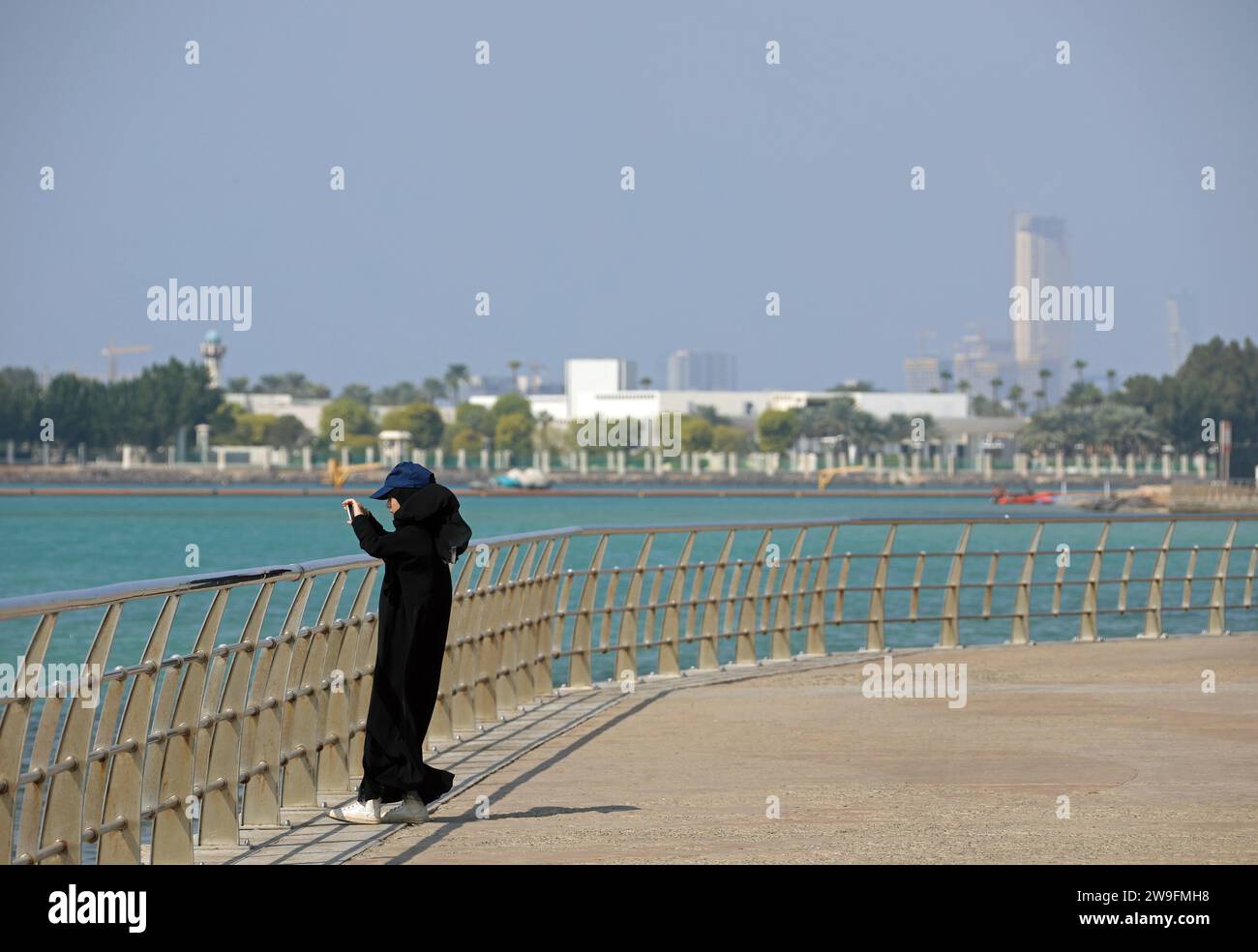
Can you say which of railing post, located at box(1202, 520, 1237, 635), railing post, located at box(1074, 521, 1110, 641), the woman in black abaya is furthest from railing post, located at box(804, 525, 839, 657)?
the woman in black abaya

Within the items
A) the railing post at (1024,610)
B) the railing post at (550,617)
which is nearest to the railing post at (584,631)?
the railing post at (550,617)

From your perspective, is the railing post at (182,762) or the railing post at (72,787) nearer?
the railing post at (72,787)

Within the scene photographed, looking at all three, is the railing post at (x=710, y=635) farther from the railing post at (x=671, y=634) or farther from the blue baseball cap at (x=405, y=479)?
the blue baseball cap at (x=405, y=479)

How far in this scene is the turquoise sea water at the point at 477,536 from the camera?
171 feet

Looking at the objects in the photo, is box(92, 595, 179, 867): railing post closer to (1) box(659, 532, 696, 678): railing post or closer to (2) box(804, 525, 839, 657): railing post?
(1) box(659, 532, 696, 678): railing post

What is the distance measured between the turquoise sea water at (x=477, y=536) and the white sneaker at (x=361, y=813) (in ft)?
42.3

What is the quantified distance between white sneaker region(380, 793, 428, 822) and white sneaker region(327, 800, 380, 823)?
48mm

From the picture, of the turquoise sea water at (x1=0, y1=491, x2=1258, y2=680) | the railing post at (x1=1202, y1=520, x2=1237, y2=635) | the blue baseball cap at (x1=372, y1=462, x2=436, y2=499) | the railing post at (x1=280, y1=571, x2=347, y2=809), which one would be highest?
the blue baseball cap at (x1=372, y1=462, x2=436, y2=499)

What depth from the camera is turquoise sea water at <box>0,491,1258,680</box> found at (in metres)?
52.2

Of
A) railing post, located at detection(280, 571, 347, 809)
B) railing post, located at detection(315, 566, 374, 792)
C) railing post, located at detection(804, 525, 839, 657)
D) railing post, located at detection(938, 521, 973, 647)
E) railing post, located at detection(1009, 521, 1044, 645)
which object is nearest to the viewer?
railing post, located at detection(280, 571, 347, 809)

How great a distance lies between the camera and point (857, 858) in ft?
30.9

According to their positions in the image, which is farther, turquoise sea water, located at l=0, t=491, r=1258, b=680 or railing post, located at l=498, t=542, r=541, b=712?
turquoise sea water, located at l=0, t=491, r=1258, b=680

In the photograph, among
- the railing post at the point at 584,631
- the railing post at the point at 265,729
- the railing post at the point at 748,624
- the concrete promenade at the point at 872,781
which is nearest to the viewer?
the concrete promenade at the point at 872,781

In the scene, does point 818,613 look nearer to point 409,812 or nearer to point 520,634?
point 520,634
